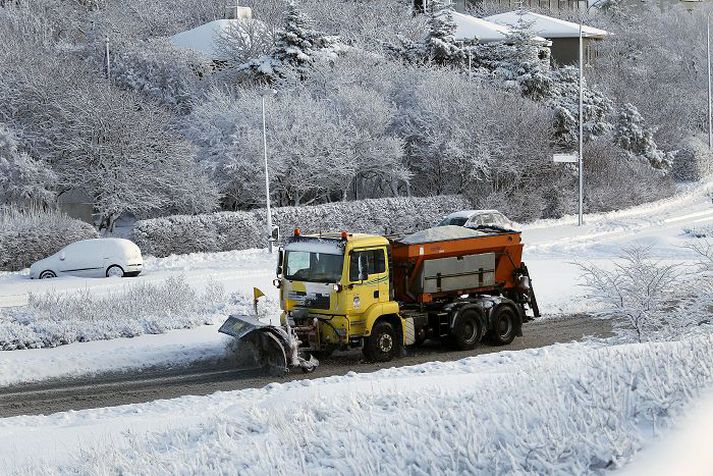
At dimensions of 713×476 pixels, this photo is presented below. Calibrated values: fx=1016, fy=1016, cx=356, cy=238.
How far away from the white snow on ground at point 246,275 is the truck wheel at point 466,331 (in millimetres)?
4736

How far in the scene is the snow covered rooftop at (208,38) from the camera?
2172 inches

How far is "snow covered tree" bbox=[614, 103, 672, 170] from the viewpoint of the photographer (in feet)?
187

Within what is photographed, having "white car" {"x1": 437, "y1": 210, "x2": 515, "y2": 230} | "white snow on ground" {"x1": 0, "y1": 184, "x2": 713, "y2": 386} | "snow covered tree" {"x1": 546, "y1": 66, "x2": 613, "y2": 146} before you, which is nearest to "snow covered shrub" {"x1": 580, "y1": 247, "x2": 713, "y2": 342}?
"white snow on ground" {"x1": 0, "y1": 184, "x2": 713, "y2": 386}

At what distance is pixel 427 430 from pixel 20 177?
3308cm

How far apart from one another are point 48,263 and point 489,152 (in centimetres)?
2137

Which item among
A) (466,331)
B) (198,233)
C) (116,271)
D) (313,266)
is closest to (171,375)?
(313,266)

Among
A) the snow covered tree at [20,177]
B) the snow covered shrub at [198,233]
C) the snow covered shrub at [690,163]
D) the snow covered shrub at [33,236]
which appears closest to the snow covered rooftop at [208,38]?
the snow covered tree at [20,177]

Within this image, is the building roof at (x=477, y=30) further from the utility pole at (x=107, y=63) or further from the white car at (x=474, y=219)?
the white car at (x=474, y=219)

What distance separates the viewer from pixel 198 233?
37.8 meters

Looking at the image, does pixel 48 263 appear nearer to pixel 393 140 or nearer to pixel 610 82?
pixel 393 140

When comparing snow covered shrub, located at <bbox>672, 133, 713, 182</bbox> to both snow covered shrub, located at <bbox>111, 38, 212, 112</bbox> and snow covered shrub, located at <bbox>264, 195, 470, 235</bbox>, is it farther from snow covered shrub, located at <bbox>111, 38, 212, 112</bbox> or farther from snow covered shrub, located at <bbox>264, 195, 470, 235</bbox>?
snow covered shrub, located at <bbox>111, 38, 212, 112</bbox>

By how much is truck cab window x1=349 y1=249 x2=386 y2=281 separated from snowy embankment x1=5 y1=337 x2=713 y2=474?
17.0ft

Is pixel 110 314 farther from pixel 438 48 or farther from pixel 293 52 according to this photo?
pixel 438 48

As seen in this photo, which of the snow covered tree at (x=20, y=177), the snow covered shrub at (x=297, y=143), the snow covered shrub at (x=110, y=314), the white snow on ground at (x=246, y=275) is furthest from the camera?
the snow covered shrub at (x=297, y=143)
